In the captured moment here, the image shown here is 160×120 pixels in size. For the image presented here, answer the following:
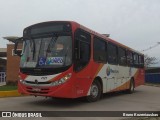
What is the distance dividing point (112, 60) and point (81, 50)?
435 centimetres

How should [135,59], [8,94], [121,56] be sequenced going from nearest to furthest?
[8,94], [121,56], [135,59]

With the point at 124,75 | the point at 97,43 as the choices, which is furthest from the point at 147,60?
the point at 97,43

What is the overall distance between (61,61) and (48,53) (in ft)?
2.08

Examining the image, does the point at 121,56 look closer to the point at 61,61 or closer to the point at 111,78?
the point at 111,78

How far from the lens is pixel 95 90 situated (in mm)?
14000

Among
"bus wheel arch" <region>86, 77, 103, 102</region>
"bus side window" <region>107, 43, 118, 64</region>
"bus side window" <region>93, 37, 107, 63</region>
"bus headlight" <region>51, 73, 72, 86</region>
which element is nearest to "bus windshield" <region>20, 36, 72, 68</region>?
"bus headlight" <region>51, 73, 72, 86</region>

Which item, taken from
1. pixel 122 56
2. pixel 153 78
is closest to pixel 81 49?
pixel 122 56

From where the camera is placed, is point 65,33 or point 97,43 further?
point 97,43

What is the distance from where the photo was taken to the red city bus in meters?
11.7

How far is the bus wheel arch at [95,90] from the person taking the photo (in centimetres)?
1373

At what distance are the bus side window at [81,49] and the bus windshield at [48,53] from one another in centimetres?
33

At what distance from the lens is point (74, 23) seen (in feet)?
40.7

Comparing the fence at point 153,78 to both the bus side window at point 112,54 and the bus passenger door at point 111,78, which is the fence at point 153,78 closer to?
the bus side window at point 112,54

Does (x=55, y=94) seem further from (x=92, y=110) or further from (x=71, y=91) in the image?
(x=92, y=110)
